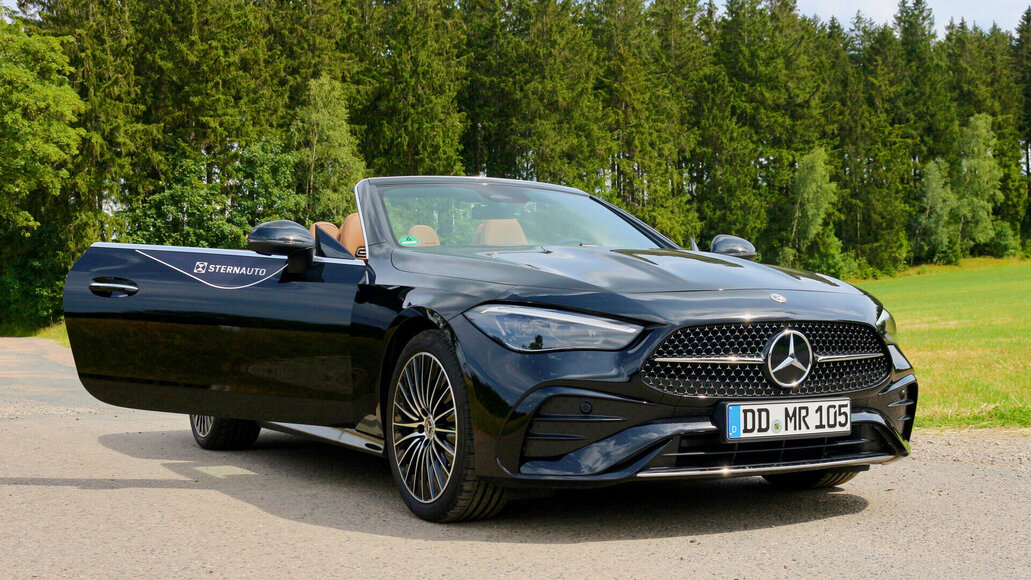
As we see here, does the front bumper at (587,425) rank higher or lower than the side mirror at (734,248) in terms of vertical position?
lower

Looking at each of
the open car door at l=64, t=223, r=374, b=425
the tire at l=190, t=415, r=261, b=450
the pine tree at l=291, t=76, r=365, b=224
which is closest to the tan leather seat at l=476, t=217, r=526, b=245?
the open car door at l=64, t=223, r=374, b=425

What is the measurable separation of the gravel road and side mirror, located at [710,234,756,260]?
1212mm

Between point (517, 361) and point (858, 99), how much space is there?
283 ft

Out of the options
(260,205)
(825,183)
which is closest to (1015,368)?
(260,205)

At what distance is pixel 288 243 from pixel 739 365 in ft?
7.29

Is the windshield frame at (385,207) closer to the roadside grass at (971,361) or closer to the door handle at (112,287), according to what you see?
the door handle at (112,287)

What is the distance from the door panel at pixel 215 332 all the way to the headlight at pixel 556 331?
42.2 inches

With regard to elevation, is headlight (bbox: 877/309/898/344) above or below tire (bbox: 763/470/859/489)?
above

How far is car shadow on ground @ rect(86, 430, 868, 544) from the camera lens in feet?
14.6

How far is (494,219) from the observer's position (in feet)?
18.4

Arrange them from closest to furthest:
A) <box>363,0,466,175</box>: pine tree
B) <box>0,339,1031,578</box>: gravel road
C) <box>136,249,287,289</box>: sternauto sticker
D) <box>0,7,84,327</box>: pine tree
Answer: <box>0,339,1031,578</box>: gravel road → <box>136,249,287,289</box>: sternauto sticker → <box>0,7,84,327</box>: pine tree → <box>363,0,466,175</box>: pine tree

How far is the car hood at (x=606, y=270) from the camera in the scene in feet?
14.4

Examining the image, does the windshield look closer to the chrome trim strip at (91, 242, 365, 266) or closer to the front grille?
the chrome trim strip at (91, 242, 365, 266)

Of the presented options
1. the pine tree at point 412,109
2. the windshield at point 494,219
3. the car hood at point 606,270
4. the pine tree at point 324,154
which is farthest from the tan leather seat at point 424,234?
the pine tree at point 412,109
